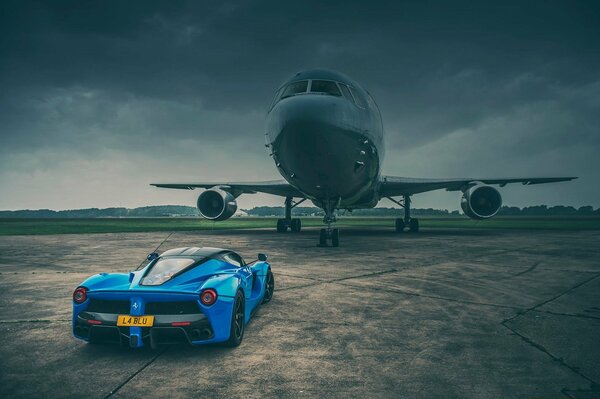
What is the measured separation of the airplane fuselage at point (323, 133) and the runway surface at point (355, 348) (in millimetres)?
4275

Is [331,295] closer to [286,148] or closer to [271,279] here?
[271,279]

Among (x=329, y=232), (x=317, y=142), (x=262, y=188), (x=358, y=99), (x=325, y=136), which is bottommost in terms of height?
(x=329, y=232)

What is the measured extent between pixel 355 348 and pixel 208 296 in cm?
144

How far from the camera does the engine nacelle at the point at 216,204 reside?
18.1 metres

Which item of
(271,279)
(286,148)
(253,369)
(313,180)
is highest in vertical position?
(286,148)

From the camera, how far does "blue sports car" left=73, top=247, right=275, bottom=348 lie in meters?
3.38

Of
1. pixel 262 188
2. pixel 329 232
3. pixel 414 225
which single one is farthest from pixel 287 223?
pixel 329 232

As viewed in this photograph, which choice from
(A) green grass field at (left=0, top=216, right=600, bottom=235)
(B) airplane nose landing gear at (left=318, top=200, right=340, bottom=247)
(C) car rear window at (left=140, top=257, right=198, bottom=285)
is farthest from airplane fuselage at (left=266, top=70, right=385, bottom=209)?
(A) green grass field at (left=0, top=216, right=600, bottom=235)

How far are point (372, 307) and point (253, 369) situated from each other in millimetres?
A: 2398

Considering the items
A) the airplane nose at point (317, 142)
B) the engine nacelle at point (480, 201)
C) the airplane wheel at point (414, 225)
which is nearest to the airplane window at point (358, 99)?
the airplane nose at point (317, 142)

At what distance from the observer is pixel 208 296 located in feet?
11.5

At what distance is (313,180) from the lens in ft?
39.1

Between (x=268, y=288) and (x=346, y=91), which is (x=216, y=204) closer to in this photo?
(x=346, y=91)

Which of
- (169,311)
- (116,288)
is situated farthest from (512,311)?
(116,288)
